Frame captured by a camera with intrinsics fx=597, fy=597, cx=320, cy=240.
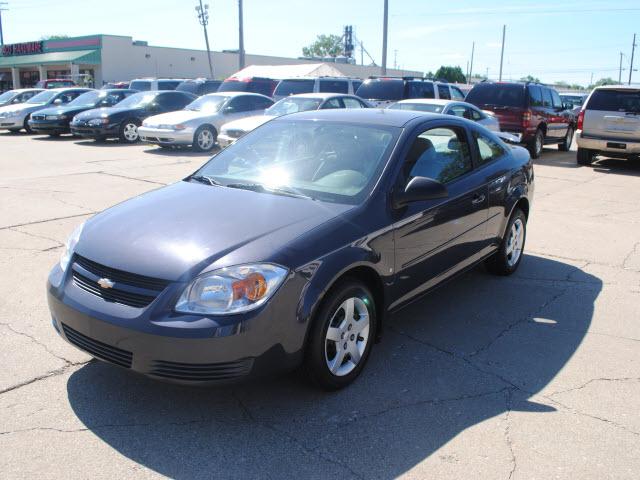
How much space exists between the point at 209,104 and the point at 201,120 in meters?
1.06

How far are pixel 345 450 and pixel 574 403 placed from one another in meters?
1.48

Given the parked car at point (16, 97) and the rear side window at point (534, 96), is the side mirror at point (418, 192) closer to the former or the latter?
the rear side window at point (534, 96)

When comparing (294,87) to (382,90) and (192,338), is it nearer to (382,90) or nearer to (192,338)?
(382,90)

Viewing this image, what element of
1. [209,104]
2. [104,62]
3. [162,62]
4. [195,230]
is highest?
[162,62]

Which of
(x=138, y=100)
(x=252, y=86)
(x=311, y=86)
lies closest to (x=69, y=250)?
(x=138, y=100)

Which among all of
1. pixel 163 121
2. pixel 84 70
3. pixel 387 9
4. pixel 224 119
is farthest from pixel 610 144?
pixel 84 70

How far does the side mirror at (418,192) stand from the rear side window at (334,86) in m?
15.5

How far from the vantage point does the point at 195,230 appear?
3.40m

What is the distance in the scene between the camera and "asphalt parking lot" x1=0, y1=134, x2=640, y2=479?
292cm

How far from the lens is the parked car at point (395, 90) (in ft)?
55.2

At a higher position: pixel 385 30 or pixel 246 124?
pixel 385 30

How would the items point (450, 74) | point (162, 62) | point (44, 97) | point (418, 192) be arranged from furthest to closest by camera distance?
point (450, 74), point (162, 62), point (44, 97), point (418, 192)

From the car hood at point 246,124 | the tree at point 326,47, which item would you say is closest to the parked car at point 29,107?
the car hood at point 246,124

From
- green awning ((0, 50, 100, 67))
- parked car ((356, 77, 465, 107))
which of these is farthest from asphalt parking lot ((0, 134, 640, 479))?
green awning ((0, 50, 100, 67))
